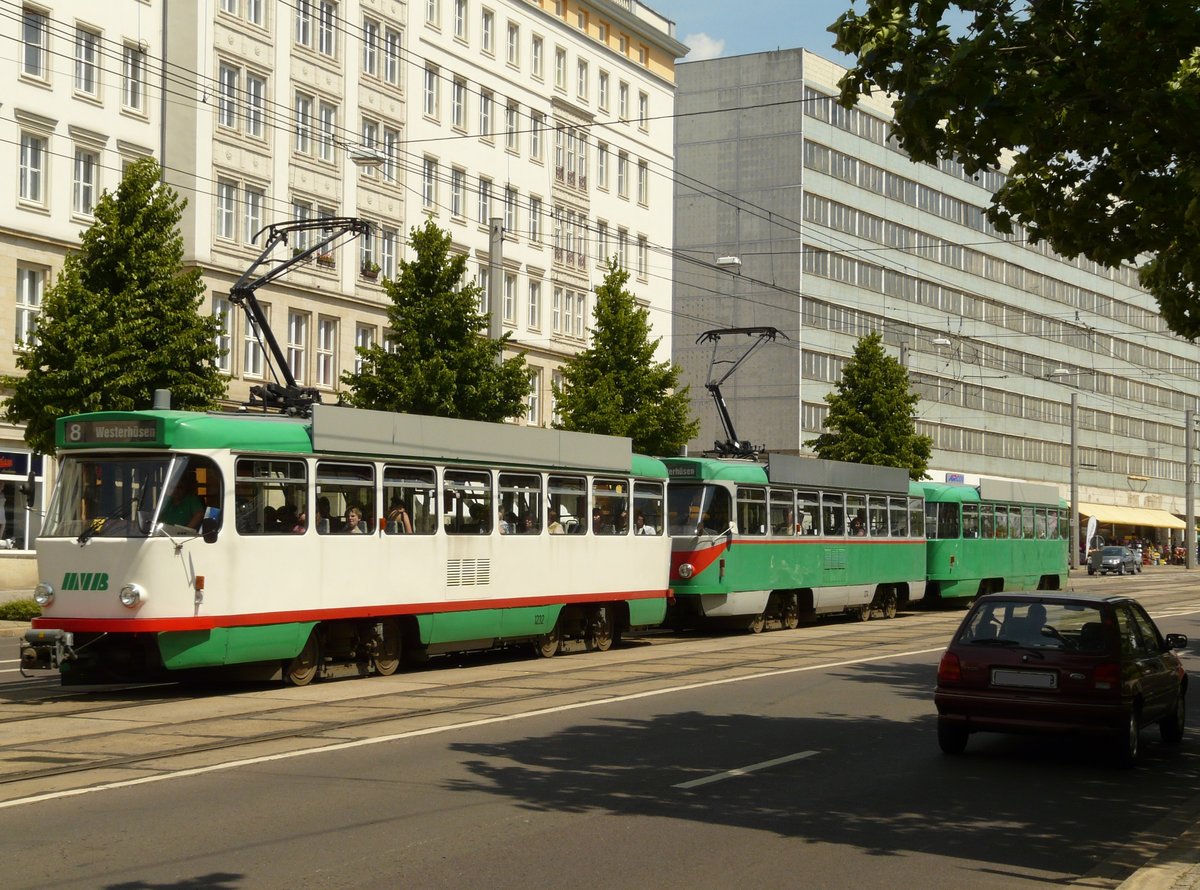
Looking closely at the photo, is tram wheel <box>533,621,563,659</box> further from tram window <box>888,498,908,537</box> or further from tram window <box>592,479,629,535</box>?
tram window <box>888,498,908,537</box>

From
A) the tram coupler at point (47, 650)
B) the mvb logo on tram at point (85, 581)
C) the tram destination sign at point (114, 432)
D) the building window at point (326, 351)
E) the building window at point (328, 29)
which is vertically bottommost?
the tram coupler at point (47, 650)

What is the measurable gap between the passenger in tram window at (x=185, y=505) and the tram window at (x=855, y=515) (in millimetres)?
17727

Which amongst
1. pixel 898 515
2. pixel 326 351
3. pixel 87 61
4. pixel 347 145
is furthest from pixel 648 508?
pixel 347 145

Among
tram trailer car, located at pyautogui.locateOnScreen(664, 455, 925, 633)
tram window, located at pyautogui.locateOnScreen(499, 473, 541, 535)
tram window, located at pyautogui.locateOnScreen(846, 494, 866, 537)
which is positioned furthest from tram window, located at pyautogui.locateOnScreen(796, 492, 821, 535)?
tram window, located at pyautogui.locateOnScreen(499, 473, 541, 535)

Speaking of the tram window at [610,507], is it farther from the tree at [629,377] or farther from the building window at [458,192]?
the building window at [458,192]

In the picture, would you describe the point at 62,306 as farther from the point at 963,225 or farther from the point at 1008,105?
the point at 963,225

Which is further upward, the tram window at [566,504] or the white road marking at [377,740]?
the tram window at [566,504]

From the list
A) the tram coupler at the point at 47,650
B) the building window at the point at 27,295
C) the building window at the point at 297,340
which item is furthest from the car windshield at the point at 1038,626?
the building window at the point at 297,340

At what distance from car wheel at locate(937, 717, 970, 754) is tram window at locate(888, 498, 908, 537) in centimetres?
2082

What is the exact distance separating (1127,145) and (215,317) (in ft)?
77.1

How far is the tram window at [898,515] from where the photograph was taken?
3431 centimetres

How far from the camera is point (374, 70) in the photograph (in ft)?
169

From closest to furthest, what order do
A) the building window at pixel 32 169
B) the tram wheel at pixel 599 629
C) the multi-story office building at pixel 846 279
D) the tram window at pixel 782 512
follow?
the tram wheel at pixel 599 629 → the tram window at pixel 782 512 → the building window at pixel 32 169 → the multi-story office building at pixel 846 279

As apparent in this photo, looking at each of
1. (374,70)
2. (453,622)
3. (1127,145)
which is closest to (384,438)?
(453,622)
